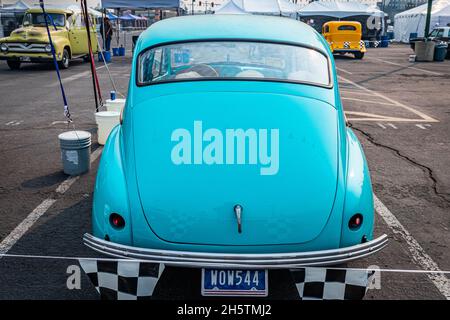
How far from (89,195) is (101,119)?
1740 millimetres

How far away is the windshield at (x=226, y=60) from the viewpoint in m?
3.51

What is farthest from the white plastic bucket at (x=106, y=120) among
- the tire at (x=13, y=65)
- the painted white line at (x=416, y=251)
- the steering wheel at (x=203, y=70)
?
the tire at (x=13, y=65)

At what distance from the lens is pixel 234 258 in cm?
253

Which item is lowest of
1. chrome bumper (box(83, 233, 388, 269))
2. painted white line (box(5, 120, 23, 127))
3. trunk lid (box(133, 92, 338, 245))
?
painted white line (box(5, 120, 23, 127))

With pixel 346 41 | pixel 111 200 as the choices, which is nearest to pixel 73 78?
pixel 111 200

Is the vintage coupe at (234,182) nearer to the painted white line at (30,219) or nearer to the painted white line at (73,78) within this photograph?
the painted white line at (30,219)

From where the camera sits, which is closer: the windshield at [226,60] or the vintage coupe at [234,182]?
the vintage coupe at [234,182]

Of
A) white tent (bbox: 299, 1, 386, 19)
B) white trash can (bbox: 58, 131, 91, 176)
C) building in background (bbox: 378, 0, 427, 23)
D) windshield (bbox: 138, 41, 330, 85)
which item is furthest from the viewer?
building in background (bbox: 378, 0, 427, 23)

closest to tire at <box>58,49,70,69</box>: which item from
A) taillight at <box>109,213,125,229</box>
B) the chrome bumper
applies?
taillight at <box>109,213,125,229</box>

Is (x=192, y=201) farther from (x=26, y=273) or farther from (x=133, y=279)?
(x=26, y=273)

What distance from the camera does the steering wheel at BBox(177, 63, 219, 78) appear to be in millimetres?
3552

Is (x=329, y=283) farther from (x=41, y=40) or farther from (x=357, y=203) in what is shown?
(x=41, y=40)

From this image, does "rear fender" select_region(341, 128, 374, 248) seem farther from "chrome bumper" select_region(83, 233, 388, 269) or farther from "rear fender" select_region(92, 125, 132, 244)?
"rear fender" select_region(92, 125, 132, 244)

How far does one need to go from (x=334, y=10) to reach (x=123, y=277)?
33.1m
